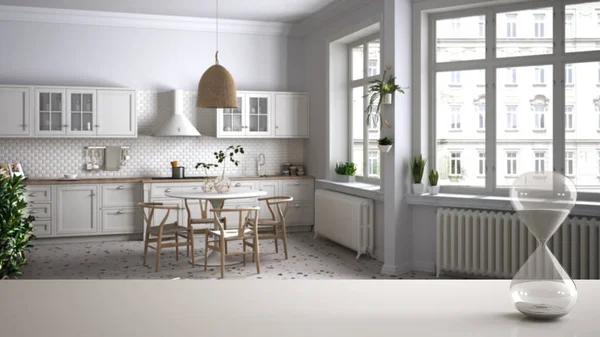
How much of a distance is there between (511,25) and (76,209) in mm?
6247

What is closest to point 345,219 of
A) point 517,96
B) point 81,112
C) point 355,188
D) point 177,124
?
point 355,188

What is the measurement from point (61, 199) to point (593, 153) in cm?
679

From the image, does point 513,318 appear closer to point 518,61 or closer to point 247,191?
point 518,61

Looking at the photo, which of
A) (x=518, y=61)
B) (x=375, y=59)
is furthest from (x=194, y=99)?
(x=518, y=61)

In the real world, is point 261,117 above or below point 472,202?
above

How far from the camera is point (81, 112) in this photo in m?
7.89

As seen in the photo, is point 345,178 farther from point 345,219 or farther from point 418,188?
point 418,188

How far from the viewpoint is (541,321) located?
44.3 inches

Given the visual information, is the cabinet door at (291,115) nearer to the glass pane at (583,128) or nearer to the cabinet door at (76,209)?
the cabinet door at (76,209)

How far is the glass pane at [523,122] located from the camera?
5473 mm

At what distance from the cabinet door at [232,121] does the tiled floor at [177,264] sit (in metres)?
1.84

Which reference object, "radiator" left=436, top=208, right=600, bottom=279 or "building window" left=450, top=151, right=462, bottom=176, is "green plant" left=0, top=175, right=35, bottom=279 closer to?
"radiator" left=436, top=208, right=600, bottom=279

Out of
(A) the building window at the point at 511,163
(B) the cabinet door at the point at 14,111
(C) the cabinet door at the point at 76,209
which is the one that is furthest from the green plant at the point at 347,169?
(B) the cabinet door at the point at 14,111

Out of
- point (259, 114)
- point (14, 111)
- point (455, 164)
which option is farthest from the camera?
point (259, 114)
